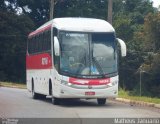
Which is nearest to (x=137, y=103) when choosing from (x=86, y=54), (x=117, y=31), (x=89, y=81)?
(x=89, y=81)

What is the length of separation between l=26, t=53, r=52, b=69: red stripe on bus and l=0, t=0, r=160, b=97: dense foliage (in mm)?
12962

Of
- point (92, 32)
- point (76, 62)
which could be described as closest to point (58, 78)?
point (76, 62)

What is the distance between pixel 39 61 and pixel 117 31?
99.1 ft

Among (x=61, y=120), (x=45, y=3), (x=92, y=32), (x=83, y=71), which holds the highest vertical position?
(x=45, y=3)

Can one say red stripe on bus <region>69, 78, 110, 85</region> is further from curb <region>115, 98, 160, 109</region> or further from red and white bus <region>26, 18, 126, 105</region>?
curb <region>115, 98, 160, 109</region>

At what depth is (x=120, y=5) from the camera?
229 ft

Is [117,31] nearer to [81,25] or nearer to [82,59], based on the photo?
[81,25]

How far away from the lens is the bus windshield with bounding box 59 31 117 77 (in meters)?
21.0

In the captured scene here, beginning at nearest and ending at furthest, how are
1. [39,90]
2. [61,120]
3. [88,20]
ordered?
[61,120]
[88,20]
[39,90]

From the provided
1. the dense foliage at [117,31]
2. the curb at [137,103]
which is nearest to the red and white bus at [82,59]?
the curb at [137,103]

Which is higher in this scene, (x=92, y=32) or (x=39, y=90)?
(x=92, y=32)

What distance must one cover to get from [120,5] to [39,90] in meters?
45.6

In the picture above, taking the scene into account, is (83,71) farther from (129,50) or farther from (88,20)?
(129,50)

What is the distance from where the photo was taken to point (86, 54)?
21.2 meters
